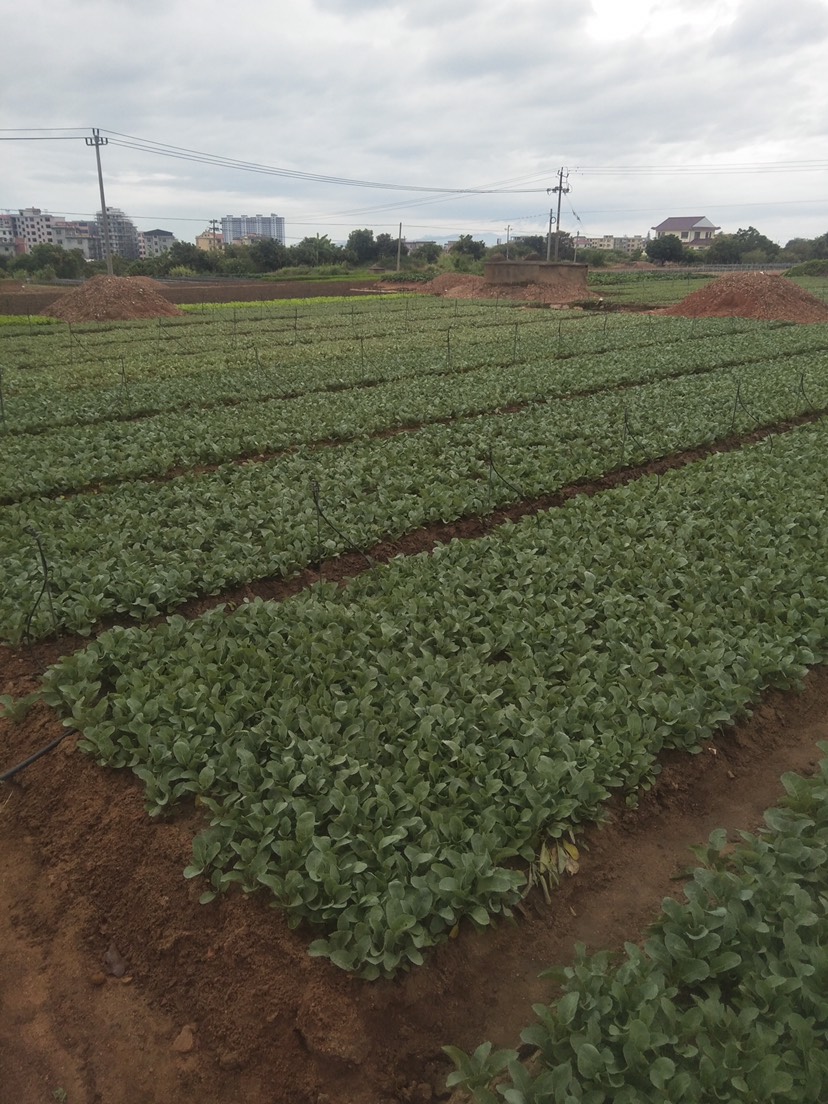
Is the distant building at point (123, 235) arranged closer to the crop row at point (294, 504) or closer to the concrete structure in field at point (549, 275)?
the concrete structure in field at point (549, 275)

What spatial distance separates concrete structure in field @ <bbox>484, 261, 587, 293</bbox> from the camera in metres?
50.6

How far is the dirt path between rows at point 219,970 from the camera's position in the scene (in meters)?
3.06

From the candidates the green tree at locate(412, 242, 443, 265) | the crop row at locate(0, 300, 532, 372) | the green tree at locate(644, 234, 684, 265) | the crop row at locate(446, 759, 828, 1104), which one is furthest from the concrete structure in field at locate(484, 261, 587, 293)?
the crop row at locate(446, 759, 828, 1104)

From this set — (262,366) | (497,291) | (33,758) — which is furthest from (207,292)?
(33,758)

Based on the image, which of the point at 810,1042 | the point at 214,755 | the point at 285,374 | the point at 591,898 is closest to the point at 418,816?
the point at 591,898

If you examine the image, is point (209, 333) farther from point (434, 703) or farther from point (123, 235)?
point (123, 235)

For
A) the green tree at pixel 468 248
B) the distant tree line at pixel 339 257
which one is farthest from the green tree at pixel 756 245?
the green tree at pixel 468 248

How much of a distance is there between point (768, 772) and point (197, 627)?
4272 mm

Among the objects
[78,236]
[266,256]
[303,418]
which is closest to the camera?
[303,418]

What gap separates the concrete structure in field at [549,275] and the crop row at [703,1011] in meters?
51.1

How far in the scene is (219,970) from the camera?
3379 millimetres

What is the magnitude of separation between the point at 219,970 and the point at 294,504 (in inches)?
219

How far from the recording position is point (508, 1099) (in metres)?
2.65

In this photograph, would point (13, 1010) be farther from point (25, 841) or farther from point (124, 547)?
point (124, 547)
